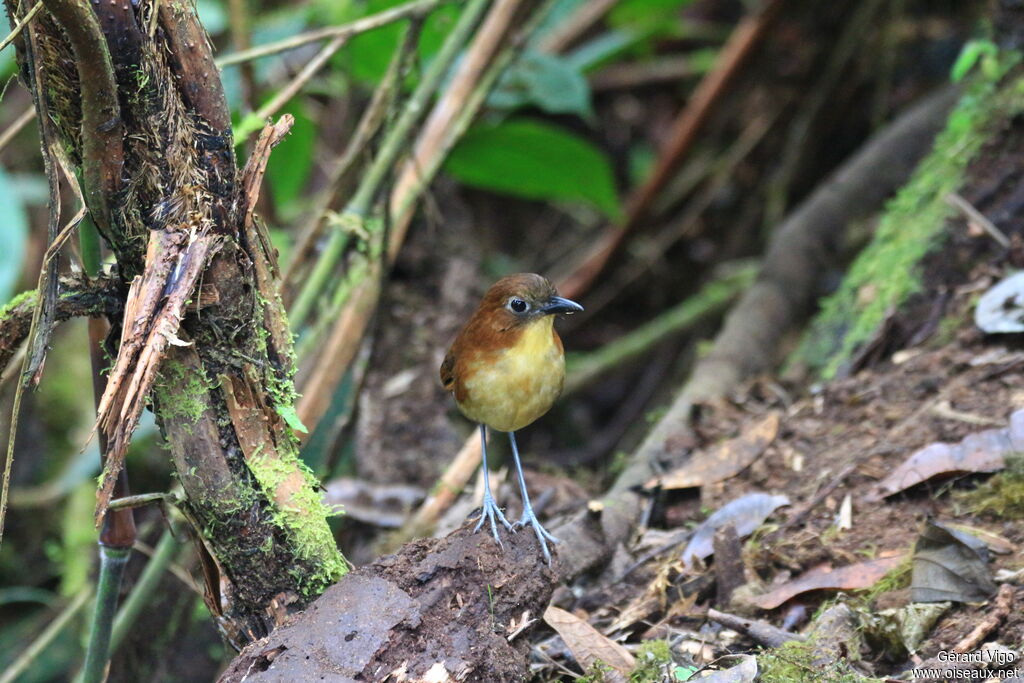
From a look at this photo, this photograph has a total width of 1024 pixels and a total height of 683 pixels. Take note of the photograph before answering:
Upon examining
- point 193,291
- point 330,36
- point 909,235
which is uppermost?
point 330,36

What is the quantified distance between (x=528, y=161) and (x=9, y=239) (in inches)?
104

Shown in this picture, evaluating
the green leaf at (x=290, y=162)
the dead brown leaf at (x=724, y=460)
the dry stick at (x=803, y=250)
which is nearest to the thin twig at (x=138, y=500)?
the dead brown leaf at (x=724, y=460)

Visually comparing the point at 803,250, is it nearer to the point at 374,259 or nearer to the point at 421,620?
the point at 374,259

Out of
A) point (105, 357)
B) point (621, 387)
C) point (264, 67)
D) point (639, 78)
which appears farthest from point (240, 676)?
point (639, 78)

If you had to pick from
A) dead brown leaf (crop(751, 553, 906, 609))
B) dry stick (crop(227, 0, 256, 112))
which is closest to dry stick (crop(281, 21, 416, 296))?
dry stick (crop(227, 0, 256, 112))

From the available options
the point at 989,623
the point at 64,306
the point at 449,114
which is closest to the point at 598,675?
the point at 989,623

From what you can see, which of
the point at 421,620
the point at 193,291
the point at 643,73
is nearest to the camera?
the point at 193,291

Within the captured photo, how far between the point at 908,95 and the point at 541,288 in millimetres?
4280

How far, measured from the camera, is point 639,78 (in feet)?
25.2

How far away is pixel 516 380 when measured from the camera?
2881 mm

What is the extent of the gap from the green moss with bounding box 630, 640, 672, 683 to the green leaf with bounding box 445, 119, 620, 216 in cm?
317

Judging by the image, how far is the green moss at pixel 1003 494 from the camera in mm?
2615

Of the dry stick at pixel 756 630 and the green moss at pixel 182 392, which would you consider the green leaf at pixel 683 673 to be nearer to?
the dry stick at pixel 756 630

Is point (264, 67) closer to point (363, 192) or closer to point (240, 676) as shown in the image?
point (363, 192)
